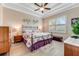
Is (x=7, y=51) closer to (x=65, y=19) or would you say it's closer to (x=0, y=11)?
(x=0, y=11)

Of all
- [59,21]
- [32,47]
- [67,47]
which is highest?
[59,21]

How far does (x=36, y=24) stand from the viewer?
3607 millimetres

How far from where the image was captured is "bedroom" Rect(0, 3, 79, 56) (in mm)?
2807

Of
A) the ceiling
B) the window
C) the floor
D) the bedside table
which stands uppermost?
the ceiling

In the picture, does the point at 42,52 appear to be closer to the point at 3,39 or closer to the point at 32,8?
the point at 3,39

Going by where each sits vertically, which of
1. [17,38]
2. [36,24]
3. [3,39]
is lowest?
[17,38]

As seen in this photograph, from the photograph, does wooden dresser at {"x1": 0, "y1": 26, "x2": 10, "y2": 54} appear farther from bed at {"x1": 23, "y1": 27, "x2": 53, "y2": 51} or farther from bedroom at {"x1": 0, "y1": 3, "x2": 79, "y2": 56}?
bed at {"x1": 23, "y1": 27, "x2": 53, "y2": 51}

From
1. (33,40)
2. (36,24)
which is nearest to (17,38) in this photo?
(33,40)

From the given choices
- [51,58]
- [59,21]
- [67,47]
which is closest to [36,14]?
[59,21]

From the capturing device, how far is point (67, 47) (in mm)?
1629

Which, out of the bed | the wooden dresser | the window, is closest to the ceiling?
the window

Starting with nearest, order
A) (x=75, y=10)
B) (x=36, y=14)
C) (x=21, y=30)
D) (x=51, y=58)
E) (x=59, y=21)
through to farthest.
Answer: (x=51, y=58), (x=75, y=10), (x=59, y=21), (x=36, y=14), (x=21, y=30)

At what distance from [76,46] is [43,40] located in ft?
9.35

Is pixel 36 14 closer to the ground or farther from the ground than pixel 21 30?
farther from the ground
